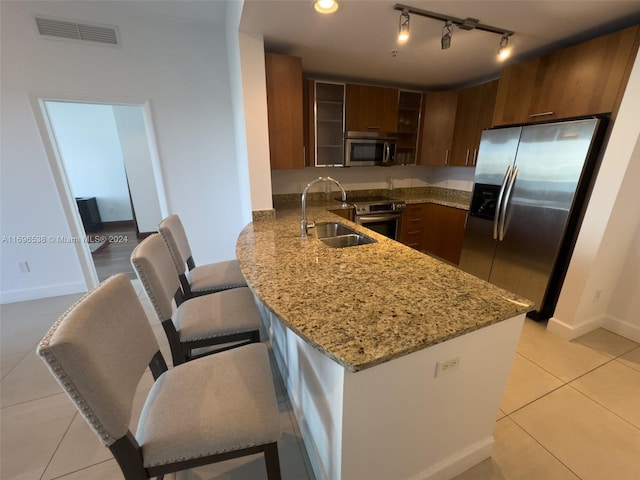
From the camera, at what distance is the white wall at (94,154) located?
5038 mm

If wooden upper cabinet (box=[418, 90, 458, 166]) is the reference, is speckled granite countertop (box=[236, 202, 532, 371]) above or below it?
below

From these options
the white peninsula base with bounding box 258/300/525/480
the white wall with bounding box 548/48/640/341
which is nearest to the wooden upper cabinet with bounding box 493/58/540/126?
the white wall with bounding box 548/48/640/341

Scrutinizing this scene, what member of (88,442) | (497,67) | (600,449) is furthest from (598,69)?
(88,442)

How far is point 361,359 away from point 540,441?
1465 mm

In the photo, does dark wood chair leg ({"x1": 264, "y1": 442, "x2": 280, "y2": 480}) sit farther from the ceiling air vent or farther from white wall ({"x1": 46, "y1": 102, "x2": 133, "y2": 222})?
white wall ({"x1": 46, "y1": 102, "x2": 133, "y2": 222})

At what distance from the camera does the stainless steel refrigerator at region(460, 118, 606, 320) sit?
6.55 feet

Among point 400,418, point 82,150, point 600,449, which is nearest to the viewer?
point 400,418

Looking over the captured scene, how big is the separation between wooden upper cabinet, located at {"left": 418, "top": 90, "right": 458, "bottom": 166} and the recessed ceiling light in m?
2.36

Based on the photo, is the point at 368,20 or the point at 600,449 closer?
the point at 600,449

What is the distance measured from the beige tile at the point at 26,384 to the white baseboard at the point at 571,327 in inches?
A: 151

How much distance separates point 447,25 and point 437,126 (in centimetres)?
189

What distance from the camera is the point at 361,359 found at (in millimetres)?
722

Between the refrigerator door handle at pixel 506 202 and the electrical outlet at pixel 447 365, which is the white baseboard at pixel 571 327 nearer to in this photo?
the refrigerator door handle at pixel 506 202

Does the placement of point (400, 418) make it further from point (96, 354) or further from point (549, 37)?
point (549, 37)
